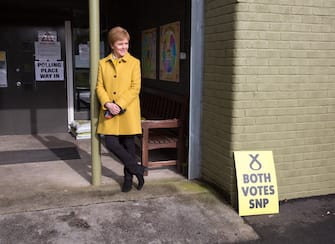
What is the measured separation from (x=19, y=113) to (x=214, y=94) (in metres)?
4.15

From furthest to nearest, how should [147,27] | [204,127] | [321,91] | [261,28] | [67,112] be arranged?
[67,112]
[147,27]
[204,127]
[321,91]
[261,28]

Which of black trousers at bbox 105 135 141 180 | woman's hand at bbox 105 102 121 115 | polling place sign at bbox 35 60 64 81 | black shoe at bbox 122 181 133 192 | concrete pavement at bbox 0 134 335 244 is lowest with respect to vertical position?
concrete pavement at bbox 0 134 335 244

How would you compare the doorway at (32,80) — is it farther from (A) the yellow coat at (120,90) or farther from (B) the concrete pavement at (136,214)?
(A) the yellow coat at (120,90)

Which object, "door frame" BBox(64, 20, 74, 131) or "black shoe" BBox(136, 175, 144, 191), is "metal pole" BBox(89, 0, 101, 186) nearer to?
"black shoe" BBox(136, 175, 144, 191)

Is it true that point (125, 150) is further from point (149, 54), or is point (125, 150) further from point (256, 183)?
point (149, 54)

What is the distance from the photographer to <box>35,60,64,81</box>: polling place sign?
7.06m

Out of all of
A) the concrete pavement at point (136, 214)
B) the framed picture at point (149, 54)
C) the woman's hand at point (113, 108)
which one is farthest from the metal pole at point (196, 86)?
the framed picture at point (149, 54)

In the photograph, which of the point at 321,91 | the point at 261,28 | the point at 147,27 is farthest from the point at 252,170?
the point at 147,27

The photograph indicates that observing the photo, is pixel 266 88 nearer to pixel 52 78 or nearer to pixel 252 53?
pixel 252 53

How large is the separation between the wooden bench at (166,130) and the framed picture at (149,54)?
824 millimetres

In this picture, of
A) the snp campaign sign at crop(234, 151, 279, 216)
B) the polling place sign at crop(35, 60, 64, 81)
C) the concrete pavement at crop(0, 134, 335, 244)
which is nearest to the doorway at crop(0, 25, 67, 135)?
the polling place sign at crop(35, 60, 64, 81)

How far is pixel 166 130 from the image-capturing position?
212 inches

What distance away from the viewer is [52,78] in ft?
23.5

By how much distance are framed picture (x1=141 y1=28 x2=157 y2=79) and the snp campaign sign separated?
3.01m
